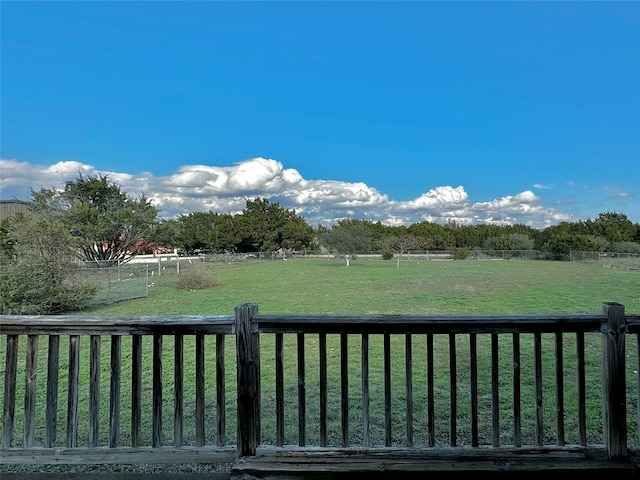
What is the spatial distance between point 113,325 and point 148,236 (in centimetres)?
2282

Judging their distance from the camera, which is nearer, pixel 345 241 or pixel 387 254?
pixel 345 241

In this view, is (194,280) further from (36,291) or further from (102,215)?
(102,215)

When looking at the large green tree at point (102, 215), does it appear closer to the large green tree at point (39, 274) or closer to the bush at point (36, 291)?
the large green tree at point (39, 274)

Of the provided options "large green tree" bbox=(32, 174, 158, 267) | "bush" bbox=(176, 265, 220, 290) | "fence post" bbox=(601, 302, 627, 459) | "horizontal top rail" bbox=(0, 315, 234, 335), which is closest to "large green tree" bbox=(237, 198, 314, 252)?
"large green tree" bbox=(32, 174, 158, 267)

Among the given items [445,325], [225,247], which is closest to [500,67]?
[445,325]

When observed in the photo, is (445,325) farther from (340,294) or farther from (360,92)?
(360,92)

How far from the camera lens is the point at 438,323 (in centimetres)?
181

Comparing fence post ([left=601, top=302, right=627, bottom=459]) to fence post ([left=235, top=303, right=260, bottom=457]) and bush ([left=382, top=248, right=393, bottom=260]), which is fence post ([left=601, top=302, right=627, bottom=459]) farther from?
bush ([left=382, top=248, right=393, bottom=260])

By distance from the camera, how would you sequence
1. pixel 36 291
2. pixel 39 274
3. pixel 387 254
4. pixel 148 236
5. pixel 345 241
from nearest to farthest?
pixel 36 291, pixel 39 274, pixel 148 236, pixel 345 241, pixel 387 254

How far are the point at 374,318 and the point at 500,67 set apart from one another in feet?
48.7

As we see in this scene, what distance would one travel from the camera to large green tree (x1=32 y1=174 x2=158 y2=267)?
19.1 metres

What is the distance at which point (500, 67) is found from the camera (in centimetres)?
1337

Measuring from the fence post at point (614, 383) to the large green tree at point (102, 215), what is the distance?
68.8 ft

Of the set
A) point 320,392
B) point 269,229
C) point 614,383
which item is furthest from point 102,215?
point 269,229
